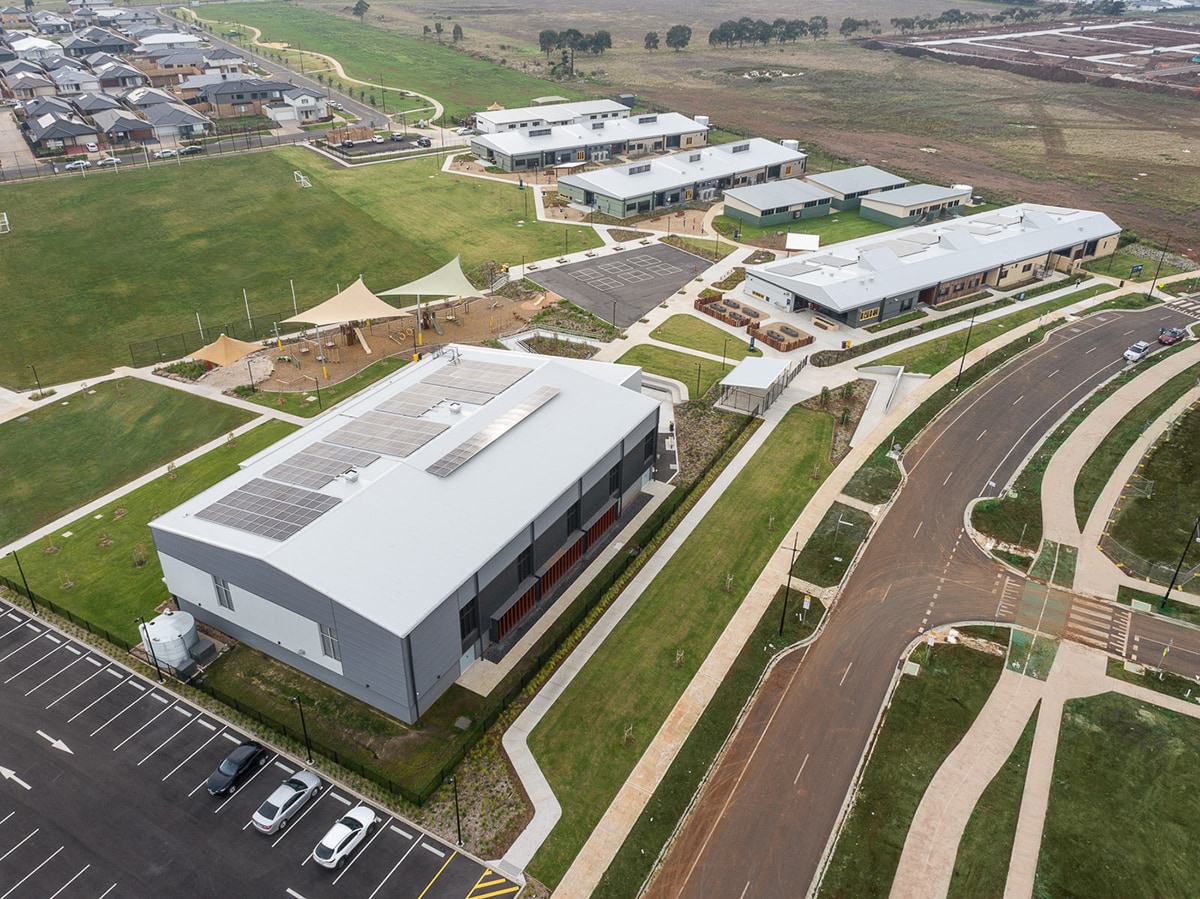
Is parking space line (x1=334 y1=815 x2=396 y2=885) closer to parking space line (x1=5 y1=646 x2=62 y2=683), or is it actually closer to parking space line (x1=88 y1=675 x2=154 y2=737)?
parking space line (x1=88 y1=675 x2=154 y2=737)

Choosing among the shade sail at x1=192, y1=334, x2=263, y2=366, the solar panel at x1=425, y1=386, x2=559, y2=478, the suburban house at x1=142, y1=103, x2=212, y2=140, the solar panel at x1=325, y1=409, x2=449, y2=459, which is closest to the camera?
the solar panel at x1=425, y1=386, x2=559, y2=478

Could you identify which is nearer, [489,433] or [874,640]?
[874,640]

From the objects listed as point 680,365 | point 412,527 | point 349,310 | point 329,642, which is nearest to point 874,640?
point 412,527

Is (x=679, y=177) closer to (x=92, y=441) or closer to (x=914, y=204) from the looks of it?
(x=914, y=204)

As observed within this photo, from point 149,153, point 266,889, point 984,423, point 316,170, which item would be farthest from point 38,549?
point 149,153

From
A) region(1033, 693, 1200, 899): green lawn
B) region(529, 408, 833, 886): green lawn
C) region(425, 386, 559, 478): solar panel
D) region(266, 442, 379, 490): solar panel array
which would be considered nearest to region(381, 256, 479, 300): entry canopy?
region(425, 386, 559, 478): solar panel

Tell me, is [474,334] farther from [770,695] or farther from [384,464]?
[770,695]
